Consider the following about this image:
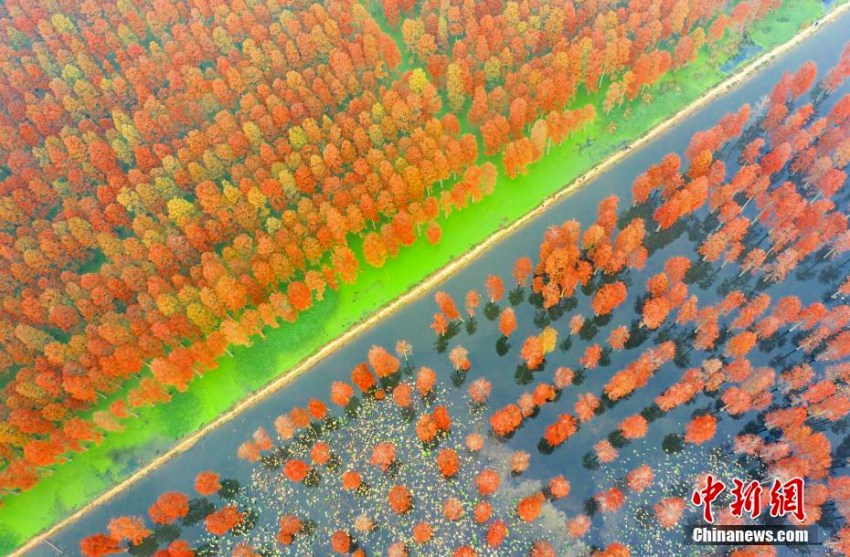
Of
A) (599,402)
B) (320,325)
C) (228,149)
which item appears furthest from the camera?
(228,149)

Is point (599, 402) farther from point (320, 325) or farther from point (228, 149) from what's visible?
point (228, 149)

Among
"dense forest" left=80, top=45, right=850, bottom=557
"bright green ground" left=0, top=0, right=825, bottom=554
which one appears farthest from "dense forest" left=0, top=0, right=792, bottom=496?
"dense forest" left=80, top=45, right=850, bottom=557

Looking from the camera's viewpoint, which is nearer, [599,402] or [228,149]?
[599,402]

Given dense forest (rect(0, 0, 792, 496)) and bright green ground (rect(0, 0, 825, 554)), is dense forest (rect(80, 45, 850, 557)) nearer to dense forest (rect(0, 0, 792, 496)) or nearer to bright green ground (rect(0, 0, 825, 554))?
bright green ground (rect(0, 0, 825, 554))

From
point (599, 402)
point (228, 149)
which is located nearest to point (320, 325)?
point (228, 149)

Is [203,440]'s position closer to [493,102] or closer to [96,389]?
[96,389]

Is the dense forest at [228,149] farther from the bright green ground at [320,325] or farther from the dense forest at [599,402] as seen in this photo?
the dense forest at [599,402]
